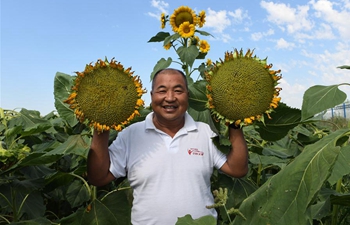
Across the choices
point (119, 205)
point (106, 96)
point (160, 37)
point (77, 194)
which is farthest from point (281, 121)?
point (160, 37)

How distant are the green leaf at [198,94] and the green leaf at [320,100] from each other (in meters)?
0.47

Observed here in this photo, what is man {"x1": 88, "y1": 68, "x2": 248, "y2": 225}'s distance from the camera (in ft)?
6.88

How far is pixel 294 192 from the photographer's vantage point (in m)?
1.46

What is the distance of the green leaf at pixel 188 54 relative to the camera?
3.68 m

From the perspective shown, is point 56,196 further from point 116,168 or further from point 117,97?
point 117,97

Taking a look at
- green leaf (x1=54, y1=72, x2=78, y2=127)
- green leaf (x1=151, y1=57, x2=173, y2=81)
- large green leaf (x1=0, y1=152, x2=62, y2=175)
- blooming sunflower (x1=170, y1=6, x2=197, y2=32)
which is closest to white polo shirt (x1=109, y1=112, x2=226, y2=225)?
large green leaf (x1=0, y1=152, x2=62, y2=175)

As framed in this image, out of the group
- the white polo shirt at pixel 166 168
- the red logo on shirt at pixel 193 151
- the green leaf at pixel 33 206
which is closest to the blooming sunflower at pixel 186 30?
the white polo shirt at pixel 166 168

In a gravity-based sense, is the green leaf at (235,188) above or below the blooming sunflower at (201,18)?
below

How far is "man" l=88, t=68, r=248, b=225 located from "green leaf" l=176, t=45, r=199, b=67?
1.44 m

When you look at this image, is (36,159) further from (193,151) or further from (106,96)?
(193,151)

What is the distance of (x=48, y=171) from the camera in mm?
2576

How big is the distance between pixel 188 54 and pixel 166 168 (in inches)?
71.3

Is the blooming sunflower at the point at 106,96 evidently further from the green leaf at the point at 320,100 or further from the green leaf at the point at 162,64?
the green leaf at the point at 162,64

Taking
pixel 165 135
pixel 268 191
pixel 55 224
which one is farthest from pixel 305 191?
pixel 55 224
